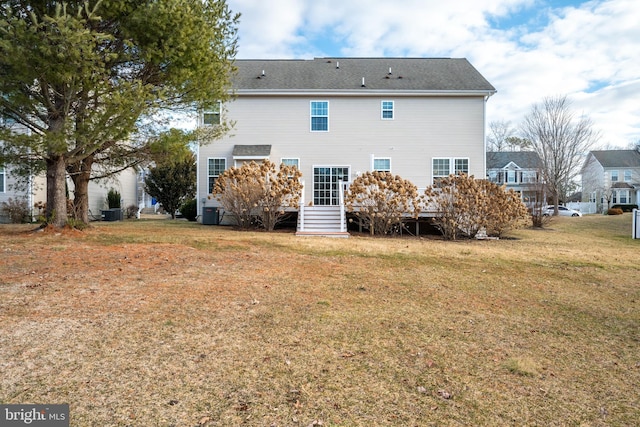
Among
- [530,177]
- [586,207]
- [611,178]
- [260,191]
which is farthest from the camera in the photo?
[611,178]

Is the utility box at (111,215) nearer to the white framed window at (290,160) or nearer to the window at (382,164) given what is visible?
the white framed window at (290,160)

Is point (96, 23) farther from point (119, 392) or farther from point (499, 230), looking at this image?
point (499, 230)

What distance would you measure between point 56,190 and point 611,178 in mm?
55901

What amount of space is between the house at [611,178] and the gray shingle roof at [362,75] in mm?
34725

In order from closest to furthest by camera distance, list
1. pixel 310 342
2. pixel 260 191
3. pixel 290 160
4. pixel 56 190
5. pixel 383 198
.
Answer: pixel 310 342 → pixel 56 190 → pixel 383 198 → pixel 260 191 → pixel 290 160

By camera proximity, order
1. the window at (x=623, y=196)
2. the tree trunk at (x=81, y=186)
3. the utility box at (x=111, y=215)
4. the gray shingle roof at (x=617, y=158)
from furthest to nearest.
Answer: the window at (x=623, y=196) → the gray shingle roof at (x=617, y=158) → the utility box at (x=111, y=215) → the tree trunk at (x=81, y=186)

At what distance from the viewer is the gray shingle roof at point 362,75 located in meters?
18.5

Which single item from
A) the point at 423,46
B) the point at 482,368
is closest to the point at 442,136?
the point at 423,46

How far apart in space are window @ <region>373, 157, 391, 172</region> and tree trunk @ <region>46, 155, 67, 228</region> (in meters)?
12.0

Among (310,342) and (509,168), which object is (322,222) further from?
(509,168)

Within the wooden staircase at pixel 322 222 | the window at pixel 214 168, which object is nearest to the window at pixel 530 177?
the wooden staircase at pixel 322 222

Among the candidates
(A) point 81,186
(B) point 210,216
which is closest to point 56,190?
(A) point 81,186

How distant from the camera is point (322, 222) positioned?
605 inches

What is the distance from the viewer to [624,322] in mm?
5289
